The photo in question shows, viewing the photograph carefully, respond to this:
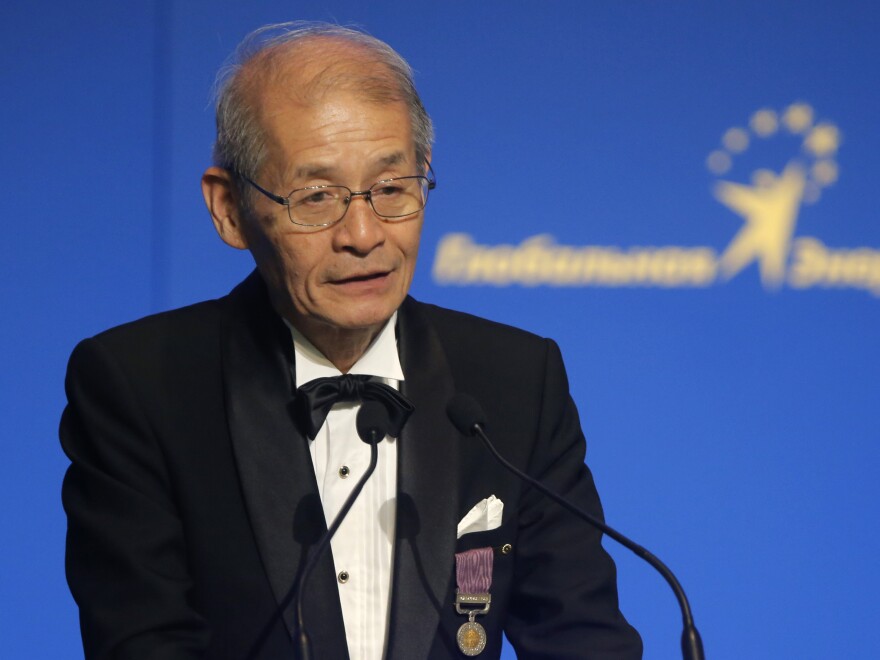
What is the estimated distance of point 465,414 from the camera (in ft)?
4.41

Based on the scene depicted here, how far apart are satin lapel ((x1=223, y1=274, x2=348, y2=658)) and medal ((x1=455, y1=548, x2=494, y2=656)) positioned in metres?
0.15

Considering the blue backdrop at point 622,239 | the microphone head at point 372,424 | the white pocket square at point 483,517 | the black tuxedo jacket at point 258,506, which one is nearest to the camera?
the microphone head at point 372,424

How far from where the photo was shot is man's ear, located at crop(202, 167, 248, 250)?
1.59 metres

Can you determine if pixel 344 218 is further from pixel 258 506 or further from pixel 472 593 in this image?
pixel 472 593

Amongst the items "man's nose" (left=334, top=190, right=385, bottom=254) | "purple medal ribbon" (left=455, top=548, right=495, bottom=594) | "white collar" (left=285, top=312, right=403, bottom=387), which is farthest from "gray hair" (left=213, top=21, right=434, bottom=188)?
"purple medal ribbon" (left=455, top=548, right=495, bottom=594)

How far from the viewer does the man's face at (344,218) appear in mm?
1453

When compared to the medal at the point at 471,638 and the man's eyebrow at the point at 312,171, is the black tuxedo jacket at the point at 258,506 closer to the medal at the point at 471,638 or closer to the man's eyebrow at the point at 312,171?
the medal at the point at 471,638

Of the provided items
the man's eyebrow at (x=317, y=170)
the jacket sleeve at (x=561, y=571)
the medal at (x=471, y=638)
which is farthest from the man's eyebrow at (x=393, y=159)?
the medal at (x=471, y=638)

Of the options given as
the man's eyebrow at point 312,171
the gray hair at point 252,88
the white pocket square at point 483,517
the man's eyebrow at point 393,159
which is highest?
the gray hair at point 252,88

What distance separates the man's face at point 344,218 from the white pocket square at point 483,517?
0.27m

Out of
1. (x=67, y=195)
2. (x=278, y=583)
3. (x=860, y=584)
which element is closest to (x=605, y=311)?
(x=860, y=584)

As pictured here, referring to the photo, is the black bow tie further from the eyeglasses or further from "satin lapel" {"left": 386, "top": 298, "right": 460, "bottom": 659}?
the eyeglasses

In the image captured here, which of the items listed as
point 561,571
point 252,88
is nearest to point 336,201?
point 252,88

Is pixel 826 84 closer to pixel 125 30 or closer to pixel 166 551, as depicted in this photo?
pixel 125 30
